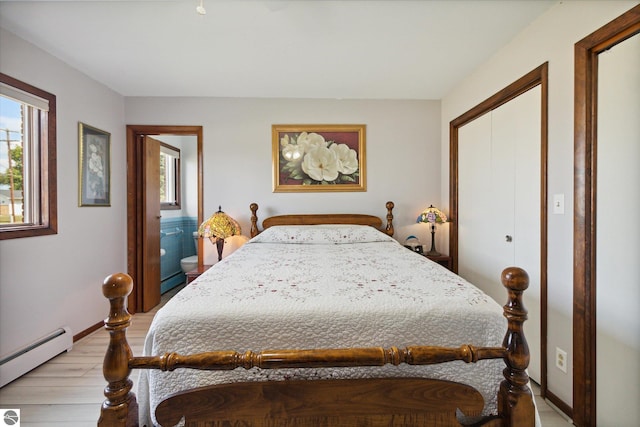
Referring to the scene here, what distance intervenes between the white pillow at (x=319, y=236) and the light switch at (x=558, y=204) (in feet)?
4.23

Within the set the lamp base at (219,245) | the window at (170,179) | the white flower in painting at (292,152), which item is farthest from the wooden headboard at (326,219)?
the window at (170,179)

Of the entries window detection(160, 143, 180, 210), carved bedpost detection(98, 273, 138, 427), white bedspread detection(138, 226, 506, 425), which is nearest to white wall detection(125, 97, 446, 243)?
window detection(160, 143, 180, 210)

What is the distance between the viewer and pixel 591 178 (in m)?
1.42

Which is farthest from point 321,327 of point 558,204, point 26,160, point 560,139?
point 26,160

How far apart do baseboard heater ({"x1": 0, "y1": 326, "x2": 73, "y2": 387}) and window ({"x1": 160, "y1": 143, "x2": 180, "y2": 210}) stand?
207cm

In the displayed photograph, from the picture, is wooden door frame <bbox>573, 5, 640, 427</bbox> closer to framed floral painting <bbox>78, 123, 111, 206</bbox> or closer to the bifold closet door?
the bifold closet door

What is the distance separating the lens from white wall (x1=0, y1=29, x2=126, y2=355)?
1.90 m

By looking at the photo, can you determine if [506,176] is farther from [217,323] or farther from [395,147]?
[217,323]

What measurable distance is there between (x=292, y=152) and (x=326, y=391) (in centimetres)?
252

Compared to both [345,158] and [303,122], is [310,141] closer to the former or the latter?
[303,122]

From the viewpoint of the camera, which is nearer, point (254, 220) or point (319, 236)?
point (319, 236)

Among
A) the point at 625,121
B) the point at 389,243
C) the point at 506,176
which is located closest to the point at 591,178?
the point at 625,121

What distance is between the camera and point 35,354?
77.9 inches

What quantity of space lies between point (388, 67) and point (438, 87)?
0.74m
